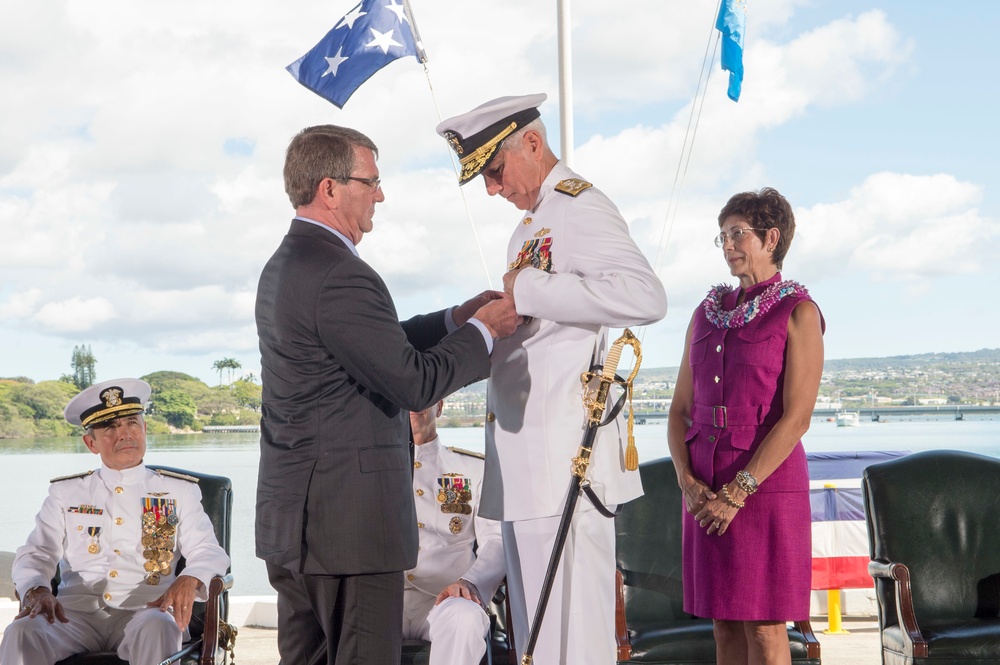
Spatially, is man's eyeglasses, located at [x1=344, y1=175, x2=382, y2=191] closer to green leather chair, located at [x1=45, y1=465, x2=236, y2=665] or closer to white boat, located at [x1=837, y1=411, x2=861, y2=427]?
green leather chair, located at [x1=45, y1=465, x2=236, y2=665]

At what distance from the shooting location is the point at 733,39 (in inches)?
177

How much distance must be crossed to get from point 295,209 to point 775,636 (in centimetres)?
151

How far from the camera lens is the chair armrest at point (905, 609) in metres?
2.89

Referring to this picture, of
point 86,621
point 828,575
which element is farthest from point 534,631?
point 828,575

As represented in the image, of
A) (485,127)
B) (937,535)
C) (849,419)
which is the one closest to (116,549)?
(485,127)

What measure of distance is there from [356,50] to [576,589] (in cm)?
321

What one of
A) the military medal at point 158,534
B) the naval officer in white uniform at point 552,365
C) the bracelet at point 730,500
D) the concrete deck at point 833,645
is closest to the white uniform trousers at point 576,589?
the naval officer in white uniform at point 552,365

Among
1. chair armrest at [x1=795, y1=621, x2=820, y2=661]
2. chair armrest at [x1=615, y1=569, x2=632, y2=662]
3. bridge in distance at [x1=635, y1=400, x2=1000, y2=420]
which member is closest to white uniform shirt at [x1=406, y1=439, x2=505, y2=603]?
chair armrest at [x1=615, y1=569, x2=632, y2=662]

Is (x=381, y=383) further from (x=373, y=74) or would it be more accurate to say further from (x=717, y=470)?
(x=373, y=74)

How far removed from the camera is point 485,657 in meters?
2.84

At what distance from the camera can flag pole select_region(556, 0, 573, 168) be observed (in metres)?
4.26

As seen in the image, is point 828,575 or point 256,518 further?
point 828,575

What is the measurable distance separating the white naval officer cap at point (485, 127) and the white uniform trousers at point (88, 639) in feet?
5.25

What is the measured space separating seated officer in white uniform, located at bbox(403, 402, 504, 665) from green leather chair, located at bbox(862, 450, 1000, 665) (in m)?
1.19
